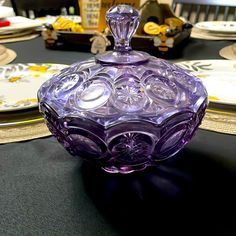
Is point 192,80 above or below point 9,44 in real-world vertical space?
above

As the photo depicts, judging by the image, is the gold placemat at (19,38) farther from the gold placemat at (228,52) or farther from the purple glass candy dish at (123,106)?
the purple glass candy dish at (123,106)

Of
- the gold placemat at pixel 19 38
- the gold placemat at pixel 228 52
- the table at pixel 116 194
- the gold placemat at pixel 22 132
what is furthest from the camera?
the gold placemat at pixel 19 38

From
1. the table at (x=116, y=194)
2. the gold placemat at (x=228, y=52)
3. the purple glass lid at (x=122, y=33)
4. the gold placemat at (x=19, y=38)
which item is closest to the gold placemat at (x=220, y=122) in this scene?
the table at (x=116, y=194)

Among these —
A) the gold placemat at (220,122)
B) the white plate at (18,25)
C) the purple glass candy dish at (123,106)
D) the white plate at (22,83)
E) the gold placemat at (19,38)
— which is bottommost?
the gold placemat at (19,38)

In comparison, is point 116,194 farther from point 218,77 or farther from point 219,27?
point 219,27

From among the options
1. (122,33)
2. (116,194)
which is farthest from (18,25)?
(116,194)

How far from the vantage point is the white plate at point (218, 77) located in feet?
1.80

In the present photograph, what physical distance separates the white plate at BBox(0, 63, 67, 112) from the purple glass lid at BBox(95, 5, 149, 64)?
181mm

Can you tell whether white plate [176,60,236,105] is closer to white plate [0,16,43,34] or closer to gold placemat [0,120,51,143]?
gold placemat [0,120,51,143]

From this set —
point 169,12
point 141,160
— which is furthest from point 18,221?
point 169,12

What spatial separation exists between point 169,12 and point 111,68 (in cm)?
70

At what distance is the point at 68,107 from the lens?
0.36 meters

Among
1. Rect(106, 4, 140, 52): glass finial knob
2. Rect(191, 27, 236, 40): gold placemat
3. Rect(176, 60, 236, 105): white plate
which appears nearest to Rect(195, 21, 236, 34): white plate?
Rect(191, 27, 236, 40): gold placemat

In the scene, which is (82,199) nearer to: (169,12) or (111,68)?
(111,68)
